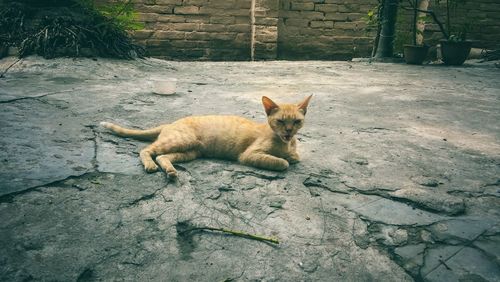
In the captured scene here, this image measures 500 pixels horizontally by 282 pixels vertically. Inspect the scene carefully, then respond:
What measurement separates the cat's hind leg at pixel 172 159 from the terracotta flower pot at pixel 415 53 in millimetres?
6913

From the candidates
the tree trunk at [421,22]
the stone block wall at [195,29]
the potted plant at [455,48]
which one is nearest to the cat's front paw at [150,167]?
the stone block wall at [195,29]

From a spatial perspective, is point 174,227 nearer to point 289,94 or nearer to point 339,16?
point 289,94

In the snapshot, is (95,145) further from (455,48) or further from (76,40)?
(455,48)

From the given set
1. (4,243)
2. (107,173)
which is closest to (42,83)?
(107,173)

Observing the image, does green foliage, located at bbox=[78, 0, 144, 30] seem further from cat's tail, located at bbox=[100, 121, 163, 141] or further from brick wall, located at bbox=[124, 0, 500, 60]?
cat's tail, located at bbox=[100, 121, 163, 141]

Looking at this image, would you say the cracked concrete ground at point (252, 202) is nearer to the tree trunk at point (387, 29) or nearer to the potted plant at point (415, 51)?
the potted plant at point (415, 51)

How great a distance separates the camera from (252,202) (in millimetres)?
2139

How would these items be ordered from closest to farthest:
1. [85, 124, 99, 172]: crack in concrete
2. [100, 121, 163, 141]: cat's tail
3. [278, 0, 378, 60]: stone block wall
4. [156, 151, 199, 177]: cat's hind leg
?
[156, 151, 199, 177]: cat's hind leg
[85, 124, 99, 172]: crack in concrete
[100, 121, 163, 141]: cat's tail
[278, 0, 378, 60]: stone block wall

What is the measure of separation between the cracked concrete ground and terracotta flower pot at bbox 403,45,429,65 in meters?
4.40

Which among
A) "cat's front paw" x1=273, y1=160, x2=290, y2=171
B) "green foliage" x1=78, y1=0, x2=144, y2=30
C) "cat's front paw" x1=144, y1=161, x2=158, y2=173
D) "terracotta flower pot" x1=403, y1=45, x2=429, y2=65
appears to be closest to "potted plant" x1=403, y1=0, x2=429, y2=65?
"terracotta flower pot" x1=403, y1=45, x2=429, y2=65

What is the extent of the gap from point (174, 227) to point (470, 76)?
22.0 ft

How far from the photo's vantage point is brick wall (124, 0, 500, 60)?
8.52m

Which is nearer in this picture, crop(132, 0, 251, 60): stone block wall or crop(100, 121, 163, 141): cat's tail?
crop(100, 121, 163, 141): cat's tail

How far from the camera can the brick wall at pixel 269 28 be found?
852cm
